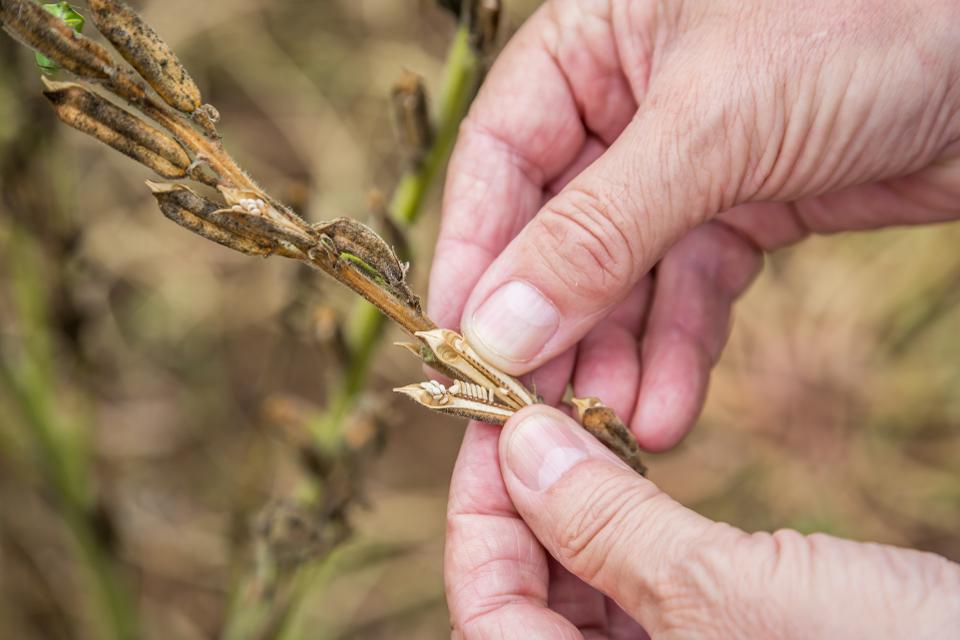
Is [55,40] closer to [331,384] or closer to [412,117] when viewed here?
[412,117]

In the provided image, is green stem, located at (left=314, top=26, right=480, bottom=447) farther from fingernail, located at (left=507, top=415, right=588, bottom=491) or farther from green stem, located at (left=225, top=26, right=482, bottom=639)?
fingernail, located at (left=507, top=415, right=588, bottom=491)

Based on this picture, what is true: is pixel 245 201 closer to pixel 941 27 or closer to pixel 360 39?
pixel 941 27

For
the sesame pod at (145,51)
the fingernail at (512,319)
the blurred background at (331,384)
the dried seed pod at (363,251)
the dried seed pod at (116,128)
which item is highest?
the sesame pod at (145,51)

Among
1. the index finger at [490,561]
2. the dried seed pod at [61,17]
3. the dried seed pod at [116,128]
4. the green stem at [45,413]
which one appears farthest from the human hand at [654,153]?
the green stem at [45,413]

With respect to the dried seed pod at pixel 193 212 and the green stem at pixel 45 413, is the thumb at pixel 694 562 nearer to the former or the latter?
the dried seed pod at pixel 193 212

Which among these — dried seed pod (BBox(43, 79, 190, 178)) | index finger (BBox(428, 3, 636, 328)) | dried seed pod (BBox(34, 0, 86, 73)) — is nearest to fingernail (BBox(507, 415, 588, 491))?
index finger (BBox(428, 3, 636, 328))

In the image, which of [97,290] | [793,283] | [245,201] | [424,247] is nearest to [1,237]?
[97,290]
